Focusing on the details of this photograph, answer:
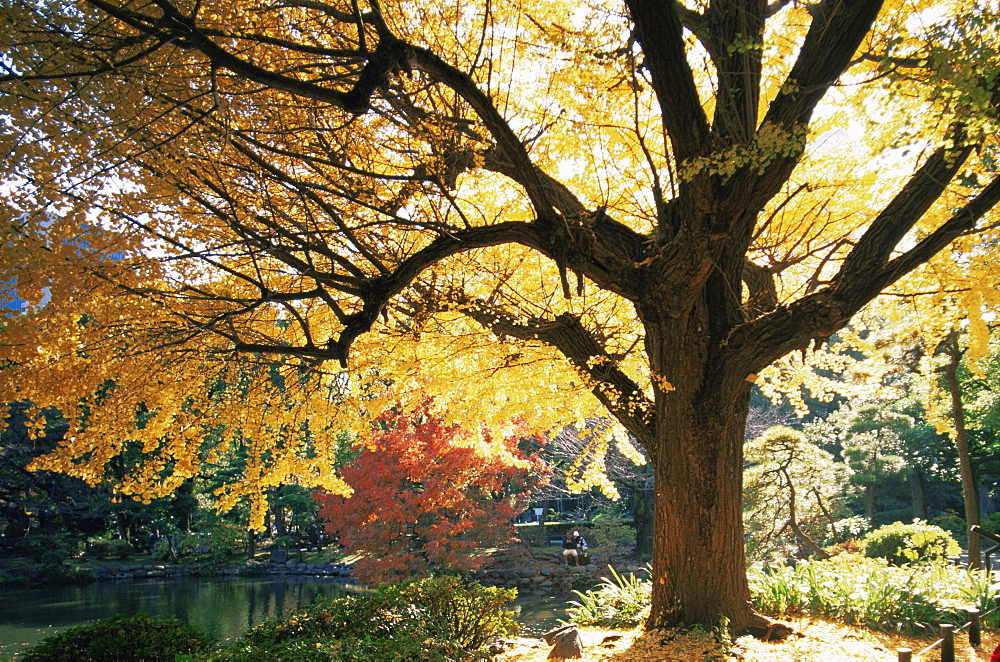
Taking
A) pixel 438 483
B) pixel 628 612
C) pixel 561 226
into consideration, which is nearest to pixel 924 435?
pixel 438 483

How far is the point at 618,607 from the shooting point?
6715mm

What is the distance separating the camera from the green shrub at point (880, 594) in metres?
5.48

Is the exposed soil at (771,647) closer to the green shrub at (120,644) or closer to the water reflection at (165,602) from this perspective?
the green shrub at (120,644)

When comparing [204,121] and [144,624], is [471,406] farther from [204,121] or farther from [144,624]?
[204,121]

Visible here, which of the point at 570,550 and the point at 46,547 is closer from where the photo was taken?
the point at 570,550

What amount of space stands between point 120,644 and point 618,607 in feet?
14.9

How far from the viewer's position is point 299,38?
15.0 feet

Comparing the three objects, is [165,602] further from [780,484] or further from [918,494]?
[918,494]

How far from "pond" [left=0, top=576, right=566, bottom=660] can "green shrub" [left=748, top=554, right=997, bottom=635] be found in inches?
180

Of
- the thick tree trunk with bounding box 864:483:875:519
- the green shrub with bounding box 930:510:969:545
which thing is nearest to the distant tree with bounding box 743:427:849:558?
the thick tree trunk with bounding box 864:483:875:519

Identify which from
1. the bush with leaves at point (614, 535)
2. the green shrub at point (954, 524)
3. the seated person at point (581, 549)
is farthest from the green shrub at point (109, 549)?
the green shrub at point (954, 524)

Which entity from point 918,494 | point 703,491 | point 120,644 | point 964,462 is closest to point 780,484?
point 964,462

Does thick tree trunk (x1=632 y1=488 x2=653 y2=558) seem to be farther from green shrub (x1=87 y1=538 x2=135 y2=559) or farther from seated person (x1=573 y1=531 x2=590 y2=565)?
green shrub (x1=87 y1=538 x2=135 y2=559)

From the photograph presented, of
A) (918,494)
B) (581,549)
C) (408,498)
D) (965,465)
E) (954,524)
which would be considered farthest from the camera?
(918,494)
